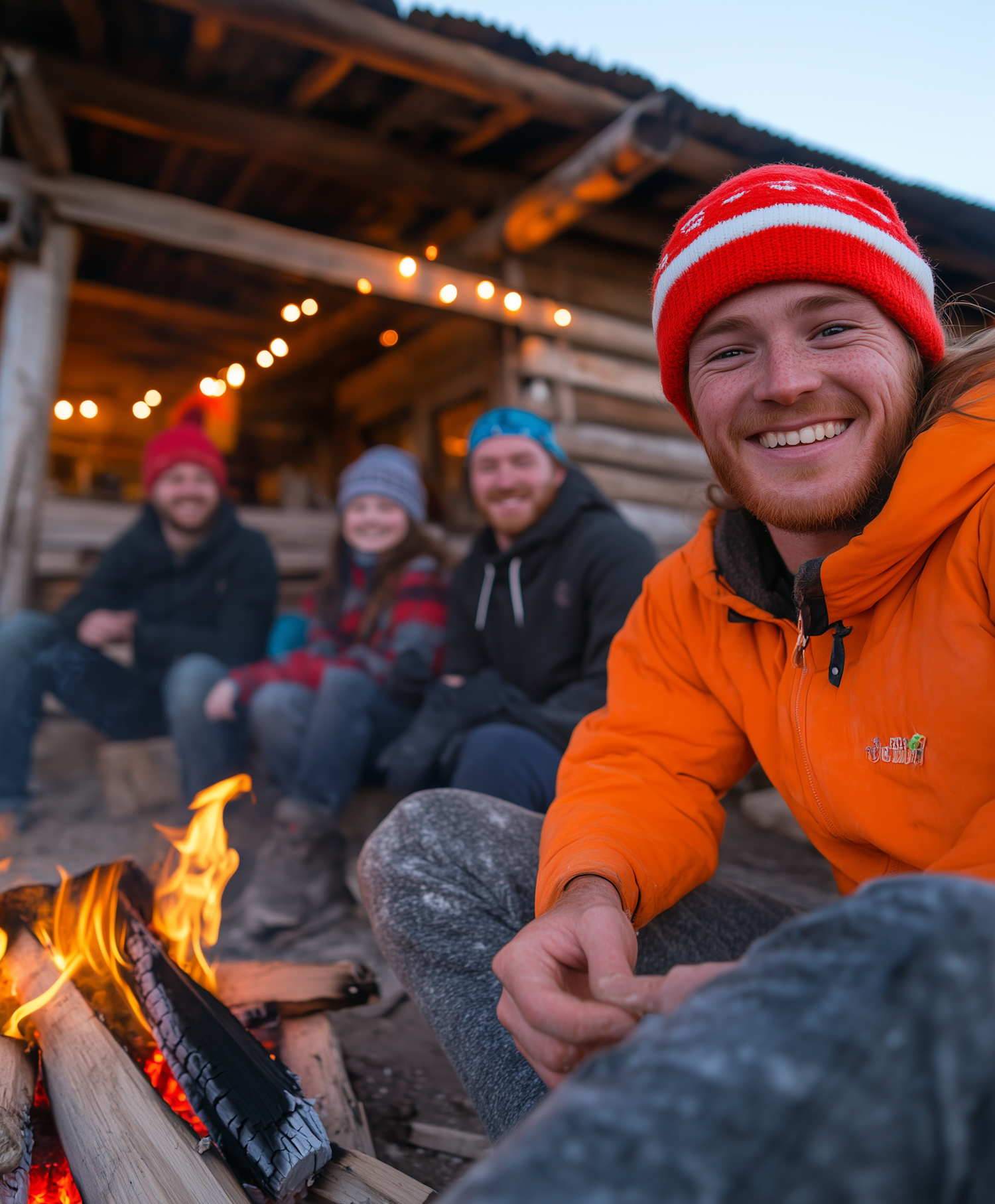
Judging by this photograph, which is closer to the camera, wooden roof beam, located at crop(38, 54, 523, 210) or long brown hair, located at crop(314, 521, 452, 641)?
long brown hair, located at crop(314, 521, 452, 641)

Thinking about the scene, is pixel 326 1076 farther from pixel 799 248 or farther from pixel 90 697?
pixel 90 697

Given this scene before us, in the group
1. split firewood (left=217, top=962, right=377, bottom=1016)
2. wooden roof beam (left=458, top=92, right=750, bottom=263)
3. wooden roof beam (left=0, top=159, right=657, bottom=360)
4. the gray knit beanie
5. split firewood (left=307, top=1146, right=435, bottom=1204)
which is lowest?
split firewood (left=217, top=962, right=377, bottom=1016)

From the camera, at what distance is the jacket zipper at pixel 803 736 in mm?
1274

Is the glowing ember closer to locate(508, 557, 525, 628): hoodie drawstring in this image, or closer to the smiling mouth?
the smiling mouth

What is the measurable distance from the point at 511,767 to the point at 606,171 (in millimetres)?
3143

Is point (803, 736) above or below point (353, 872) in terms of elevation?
above

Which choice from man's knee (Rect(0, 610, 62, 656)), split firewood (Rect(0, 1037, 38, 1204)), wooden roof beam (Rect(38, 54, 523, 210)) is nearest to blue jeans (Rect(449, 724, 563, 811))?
split firewood (Rect(0, 1037, 38, 1204))

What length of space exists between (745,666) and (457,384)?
5.71m

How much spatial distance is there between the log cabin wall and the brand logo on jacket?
98 centimetres

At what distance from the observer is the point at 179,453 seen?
13.2ft

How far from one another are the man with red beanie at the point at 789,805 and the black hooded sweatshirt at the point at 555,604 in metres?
1.09

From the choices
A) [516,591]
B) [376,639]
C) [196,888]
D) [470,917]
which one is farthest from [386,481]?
[470,917]

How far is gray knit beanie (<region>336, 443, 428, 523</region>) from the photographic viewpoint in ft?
12.3

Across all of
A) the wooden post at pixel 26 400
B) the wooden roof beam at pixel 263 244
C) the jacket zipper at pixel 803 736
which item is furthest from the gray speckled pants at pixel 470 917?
the wooden roof beam at pixel 263 244
